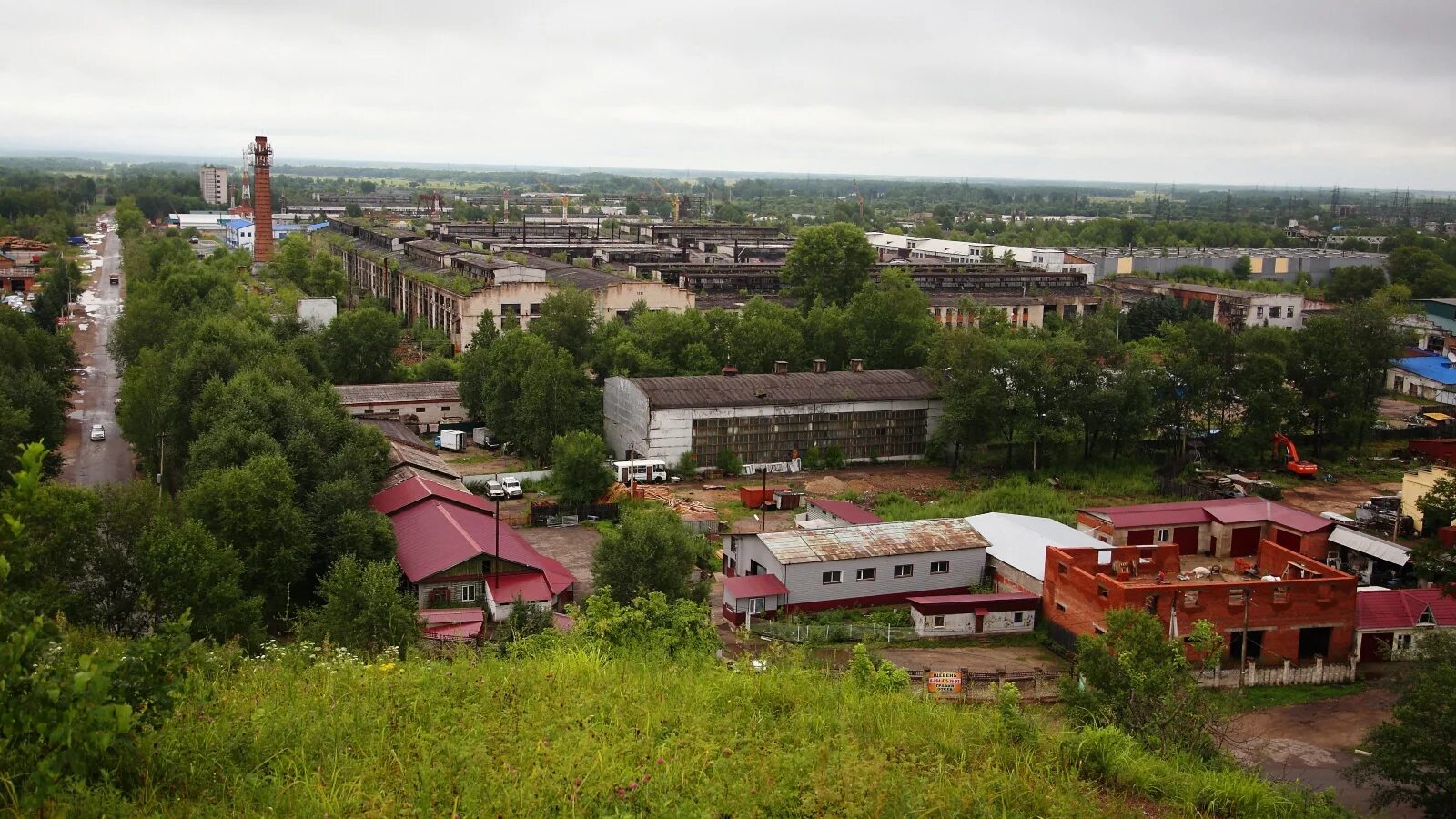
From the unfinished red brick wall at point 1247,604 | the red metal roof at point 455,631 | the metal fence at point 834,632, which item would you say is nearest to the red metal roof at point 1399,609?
the unfinished red brick wall at point 1247,604

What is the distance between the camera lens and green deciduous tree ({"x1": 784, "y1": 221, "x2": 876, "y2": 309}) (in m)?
37.3

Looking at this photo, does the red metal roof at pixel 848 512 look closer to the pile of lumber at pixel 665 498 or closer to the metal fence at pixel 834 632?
the pile of lumber at pixel 665 498

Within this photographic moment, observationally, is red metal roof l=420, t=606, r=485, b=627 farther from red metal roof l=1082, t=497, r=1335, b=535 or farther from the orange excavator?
the orange excavator

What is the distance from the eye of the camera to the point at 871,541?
15562mm

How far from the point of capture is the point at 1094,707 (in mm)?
9078

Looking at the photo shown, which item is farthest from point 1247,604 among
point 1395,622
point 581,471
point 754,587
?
point 581,471

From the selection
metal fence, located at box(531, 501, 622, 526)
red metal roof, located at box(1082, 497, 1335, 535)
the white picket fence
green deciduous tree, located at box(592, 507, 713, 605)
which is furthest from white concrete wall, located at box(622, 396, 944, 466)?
the white picket fence

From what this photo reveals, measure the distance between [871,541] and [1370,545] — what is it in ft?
25.4

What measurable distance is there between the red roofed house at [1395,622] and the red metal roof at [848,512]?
6390 mm

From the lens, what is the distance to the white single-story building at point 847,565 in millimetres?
14781

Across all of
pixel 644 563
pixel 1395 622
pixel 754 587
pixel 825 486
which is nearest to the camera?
pixel 644 563

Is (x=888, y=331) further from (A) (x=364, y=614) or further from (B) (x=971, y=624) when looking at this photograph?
(A) (x=364, y=614)

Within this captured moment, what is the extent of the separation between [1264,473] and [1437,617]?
33.0 feet

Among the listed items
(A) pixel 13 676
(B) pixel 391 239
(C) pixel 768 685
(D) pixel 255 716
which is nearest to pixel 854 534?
(C) pixel 768 685
